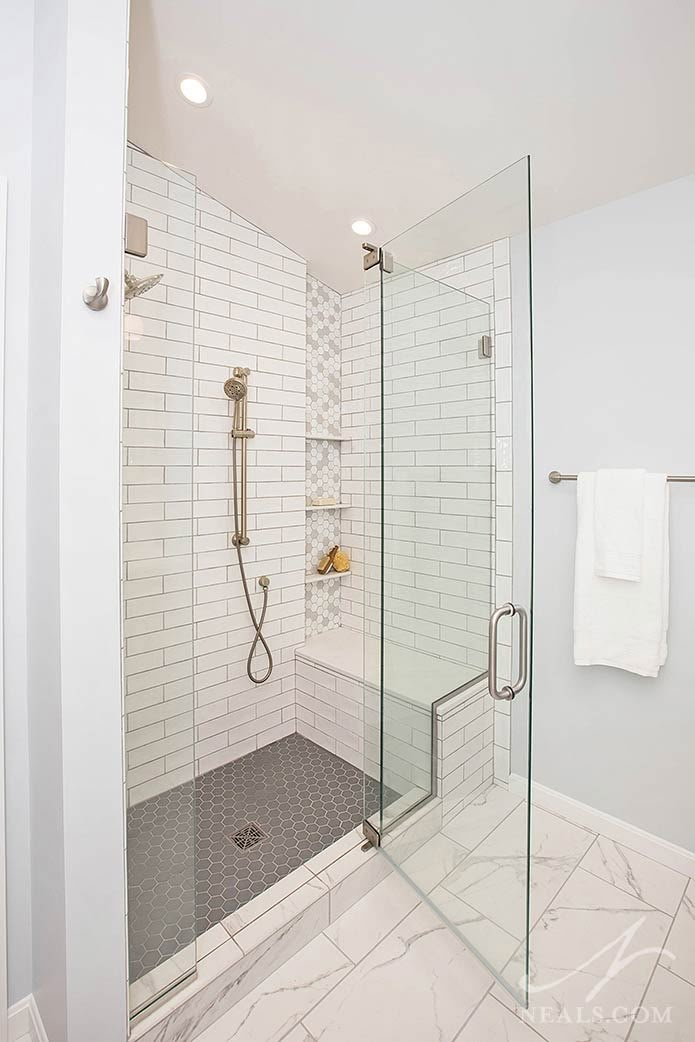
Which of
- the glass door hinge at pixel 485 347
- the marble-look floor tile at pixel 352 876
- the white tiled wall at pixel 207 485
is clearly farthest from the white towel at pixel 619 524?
the white tiled wall at pixel 207 485

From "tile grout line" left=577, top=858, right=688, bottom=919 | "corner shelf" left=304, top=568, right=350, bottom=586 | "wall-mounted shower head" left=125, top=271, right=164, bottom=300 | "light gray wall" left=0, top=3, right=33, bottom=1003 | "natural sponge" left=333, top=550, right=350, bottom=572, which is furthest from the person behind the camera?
"natural sponge" left=333, top=550, right=350, bottom=572

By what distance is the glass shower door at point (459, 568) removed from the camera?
1.38 m

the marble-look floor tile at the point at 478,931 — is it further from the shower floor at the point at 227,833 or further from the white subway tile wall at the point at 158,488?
the white subway tile wall at the point at 158,488

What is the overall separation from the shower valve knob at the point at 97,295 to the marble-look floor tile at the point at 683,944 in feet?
7.93

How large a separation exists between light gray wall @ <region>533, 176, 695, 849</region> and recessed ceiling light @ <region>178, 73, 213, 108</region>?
1.43 metres

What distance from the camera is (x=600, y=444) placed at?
81.0 inches

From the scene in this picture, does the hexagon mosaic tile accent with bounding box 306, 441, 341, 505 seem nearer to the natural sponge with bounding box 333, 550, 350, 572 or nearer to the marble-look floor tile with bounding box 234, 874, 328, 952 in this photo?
the natural sponge with bounding box 333, 550, 350, 572

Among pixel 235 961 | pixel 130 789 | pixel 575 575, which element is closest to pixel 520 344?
pixel 575 575

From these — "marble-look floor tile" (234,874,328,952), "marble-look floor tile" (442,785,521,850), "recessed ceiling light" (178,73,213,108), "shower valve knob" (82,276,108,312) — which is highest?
"recessed ceiling light" (178,73,213,108)

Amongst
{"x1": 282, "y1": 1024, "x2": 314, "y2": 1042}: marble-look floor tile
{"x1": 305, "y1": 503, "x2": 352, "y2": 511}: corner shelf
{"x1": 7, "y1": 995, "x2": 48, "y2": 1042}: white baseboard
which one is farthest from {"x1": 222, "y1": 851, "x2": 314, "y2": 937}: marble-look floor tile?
{"x1": 305, "y1": 503, "x2": 352, "y2": 511}: corner shelf

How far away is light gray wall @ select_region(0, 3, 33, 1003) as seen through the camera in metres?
1.31

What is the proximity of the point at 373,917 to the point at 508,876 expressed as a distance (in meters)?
0.64

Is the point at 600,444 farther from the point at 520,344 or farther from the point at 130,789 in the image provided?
the point at 130,789

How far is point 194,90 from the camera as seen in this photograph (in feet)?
5.70
